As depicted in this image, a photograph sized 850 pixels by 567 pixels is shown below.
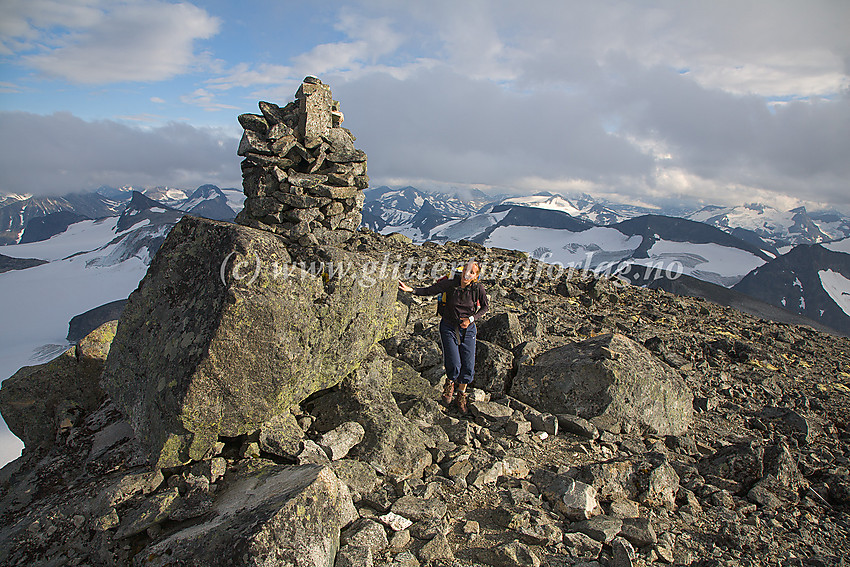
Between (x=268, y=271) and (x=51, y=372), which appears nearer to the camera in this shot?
(x=268, y=271)

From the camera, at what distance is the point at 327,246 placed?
26.0 feet

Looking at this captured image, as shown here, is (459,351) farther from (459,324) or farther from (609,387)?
(609,387)

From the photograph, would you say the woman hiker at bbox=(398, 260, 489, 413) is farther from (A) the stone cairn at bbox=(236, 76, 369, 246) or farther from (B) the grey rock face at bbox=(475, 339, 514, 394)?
(A) the stone cairn at bbox=(236, 76, 369, 246)

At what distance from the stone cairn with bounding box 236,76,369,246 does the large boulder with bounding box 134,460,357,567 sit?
9630mm

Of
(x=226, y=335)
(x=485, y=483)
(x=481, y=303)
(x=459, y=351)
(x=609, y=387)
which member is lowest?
(x=485, y=483)

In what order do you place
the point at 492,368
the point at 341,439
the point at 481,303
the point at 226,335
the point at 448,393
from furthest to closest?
the point at 492,368 < the point at 481,303 < the point at 448,393 < the point at 341,439 < the point at 226,335

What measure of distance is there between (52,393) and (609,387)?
11439mm

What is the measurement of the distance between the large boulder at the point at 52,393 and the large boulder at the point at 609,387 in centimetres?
907

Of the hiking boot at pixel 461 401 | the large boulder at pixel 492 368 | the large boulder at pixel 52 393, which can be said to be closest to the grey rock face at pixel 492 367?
the large boulder at pixel 492 368

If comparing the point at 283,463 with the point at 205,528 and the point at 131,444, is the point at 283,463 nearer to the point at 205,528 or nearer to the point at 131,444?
the point at 205,528

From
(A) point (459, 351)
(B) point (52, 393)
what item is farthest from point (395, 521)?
(B) point (52, 393)

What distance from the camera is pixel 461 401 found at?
895 centimetres


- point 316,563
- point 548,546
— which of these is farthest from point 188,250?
point 548,546

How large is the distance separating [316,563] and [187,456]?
2677mm
